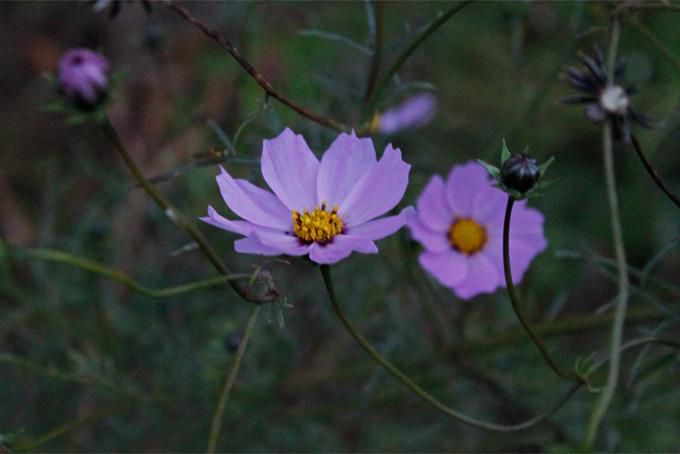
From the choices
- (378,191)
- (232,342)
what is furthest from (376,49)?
(232,342)

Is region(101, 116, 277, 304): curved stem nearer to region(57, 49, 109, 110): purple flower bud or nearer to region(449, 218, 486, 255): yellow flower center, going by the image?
region(57, 49, 109, 110): purple flower bud

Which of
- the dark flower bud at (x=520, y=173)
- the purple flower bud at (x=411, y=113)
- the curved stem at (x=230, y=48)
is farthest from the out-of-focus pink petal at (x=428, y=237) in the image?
the purple flower bud at (x=411, y=113)

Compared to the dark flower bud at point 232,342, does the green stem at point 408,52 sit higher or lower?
higher

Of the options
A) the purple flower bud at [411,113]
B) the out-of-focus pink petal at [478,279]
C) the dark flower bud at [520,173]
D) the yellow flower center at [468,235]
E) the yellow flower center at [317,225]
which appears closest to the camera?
the dark flower bud at [520,173]

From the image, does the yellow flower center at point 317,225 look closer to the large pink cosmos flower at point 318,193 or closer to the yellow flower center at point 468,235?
the large pink cosmos flower at point 318,193

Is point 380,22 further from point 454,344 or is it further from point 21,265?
point 21,265

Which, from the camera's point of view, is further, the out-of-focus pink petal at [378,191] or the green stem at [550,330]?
the green stem at [550,330]

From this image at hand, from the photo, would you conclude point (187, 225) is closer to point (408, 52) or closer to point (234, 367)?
point (234, 367)
